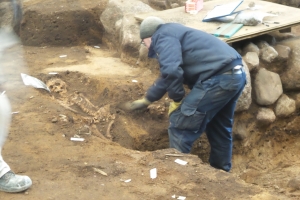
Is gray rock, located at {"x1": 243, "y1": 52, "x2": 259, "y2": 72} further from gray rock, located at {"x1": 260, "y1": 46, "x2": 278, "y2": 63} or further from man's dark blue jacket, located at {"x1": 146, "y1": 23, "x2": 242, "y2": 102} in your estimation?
man's dark blue jacket, located at {"x1": 146, "y1": 23, "x2": 242, "y2": 102}

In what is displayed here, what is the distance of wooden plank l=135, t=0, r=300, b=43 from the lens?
6.51m

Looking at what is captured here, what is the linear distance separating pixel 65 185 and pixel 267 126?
327 cm

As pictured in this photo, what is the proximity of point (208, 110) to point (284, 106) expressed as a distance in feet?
6.21

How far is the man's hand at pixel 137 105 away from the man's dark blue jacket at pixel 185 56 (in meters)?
0.32

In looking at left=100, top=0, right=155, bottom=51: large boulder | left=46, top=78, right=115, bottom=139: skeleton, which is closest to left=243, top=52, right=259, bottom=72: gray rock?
left=46, top=78, right=115, bottom=139: skeleton

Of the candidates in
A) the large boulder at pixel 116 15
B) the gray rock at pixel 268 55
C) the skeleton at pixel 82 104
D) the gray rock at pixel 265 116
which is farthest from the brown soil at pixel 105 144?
the gray rock at pixel 268 55

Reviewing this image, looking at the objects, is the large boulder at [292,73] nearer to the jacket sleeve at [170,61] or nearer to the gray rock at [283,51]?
the gray rock at [283,51]

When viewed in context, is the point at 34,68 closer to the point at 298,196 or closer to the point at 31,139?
the point at 31,139

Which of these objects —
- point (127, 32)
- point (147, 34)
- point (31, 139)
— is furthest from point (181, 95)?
point (127, 32)

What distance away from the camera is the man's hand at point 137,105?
5.48m

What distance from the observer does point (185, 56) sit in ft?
16.7

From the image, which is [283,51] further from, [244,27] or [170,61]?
[170,61]

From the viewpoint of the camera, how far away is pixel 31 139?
16.8 feet

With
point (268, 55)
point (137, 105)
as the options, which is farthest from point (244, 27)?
point (137, 105)
